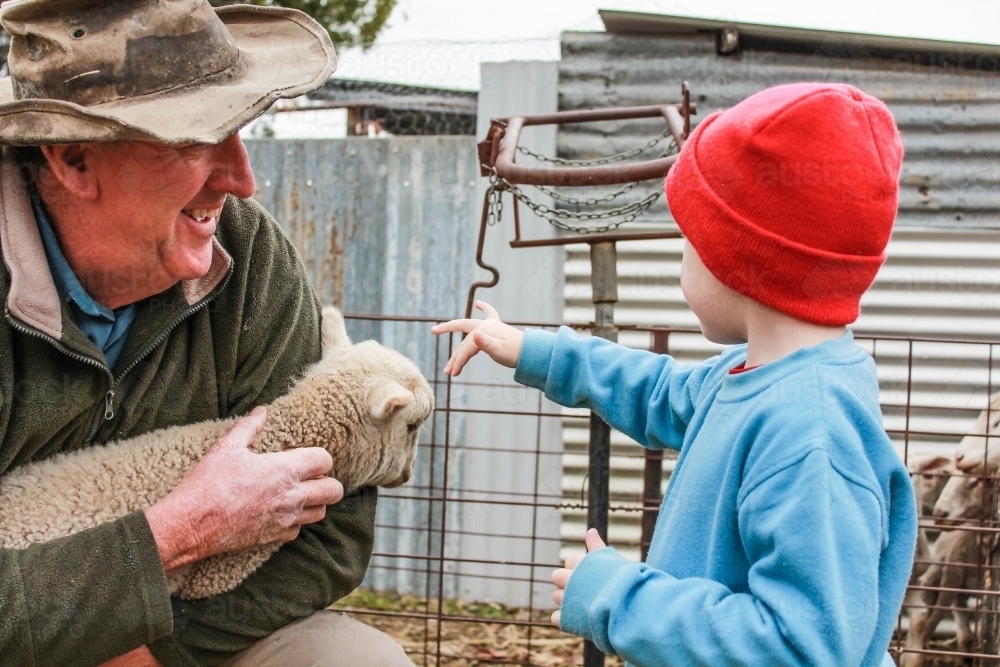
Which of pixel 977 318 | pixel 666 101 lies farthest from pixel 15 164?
pixel 977 318

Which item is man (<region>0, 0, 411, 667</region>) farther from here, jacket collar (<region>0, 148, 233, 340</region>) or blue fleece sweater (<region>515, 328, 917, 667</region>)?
blue fleece sweater (<region>515, 328, 917, 667</region>)

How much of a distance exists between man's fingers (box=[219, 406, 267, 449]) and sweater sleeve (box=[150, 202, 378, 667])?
0.10m

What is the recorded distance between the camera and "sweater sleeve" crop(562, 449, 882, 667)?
5.13ft

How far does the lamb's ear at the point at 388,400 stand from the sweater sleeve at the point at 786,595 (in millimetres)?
988

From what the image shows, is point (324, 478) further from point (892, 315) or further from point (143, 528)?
point (892, 315)

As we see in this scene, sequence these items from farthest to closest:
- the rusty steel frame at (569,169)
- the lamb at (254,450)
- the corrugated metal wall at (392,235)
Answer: the corrugated metal wall at (392,235) → the rusty steel frame at (569,169) → the lamb at (254,450)

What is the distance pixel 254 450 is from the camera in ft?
8.26

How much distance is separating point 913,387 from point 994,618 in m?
1.55

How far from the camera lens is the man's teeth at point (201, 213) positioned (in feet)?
7.68

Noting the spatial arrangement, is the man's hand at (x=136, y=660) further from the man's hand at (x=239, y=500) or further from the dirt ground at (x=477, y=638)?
the dirt ground at (x=477, y=638)

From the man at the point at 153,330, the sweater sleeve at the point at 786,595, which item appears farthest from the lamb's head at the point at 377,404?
the sweater sleeve at the point at 786,595

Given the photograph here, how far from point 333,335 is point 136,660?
104 cm

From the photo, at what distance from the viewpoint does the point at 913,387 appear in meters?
6.01

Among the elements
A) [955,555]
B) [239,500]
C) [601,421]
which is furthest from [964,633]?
A: [239,500]
